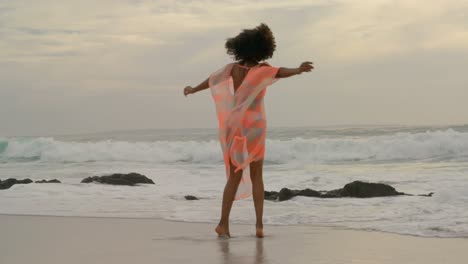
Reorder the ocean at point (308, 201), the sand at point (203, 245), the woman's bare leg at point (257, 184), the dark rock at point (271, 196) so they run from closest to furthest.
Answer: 1. the sand at point (203, 245)
2. the woman's bare leg at point (257, 184)
3. the ocean at point (308, 201)
4. the dark rock at point (271, 196)

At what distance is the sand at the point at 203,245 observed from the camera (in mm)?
4766

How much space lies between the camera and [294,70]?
5.73 meters

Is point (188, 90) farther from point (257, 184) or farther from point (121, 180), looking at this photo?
point (121, 180)

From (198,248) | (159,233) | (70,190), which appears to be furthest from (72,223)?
(70,190)

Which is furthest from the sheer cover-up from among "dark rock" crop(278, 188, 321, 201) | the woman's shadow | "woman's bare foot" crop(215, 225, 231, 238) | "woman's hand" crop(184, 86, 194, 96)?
"dark rock" crop(278, 188, 321, 201)

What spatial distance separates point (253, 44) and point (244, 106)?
1.70ft

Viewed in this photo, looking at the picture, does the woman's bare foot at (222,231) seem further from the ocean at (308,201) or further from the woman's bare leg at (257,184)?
the ocean at (308,201)

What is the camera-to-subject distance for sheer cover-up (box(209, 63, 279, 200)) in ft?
19.7

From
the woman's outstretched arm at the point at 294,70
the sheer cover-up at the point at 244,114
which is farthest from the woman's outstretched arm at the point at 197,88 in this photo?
the woman's outstretched arm at the point at 294,70

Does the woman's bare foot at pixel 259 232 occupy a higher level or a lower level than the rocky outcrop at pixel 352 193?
lower

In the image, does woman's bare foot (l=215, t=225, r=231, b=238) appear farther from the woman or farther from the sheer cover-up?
the sheer cover-up

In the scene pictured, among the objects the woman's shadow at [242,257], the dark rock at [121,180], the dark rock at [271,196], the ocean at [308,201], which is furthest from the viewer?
the dark rock at [121,180]

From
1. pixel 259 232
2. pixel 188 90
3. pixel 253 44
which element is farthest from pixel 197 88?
pixel 259 232

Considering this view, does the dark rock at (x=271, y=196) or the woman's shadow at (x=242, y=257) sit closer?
the woman's shadow at (x=242, y=257)
